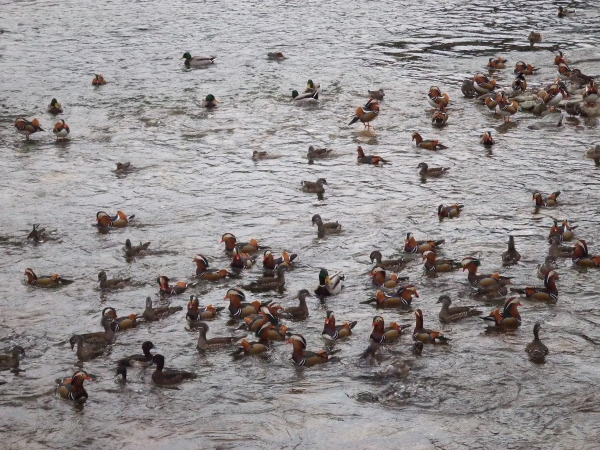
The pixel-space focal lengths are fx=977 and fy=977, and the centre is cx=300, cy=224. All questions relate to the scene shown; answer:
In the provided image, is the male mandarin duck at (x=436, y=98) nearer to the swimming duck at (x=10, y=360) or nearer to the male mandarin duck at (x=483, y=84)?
the male mandarin duck at (x=483, y=84)

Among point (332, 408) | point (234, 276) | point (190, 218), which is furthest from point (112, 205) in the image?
point (332, 408)

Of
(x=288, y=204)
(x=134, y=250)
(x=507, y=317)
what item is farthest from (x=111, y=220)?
(x=507, y=317)

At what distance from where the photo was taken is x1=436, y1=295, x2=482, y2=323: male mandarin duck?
16.0 metres

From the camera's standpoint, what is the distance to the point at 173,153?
24.6 m

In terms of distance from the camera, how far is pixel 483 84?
27.8 m

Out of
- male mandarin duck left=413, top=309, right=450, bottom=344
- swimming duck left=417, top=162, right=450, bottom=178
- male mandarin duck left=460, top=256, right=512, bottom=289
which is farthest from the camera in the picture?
swimming duck left=417, top=162, right=450, bottom=178

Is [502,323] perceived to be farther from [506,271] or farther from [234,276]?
[234,276]

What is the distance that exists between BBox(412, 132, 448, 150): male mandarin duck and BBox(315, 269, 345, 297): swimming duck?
7.76m

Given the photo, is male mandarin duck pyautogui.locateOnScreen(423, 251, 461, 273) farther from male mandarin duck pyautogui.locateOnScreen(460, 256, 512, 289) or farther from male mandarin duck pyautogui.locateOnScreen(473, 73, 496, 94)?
male mandarin duck pyautogui.locateOnScreen(473, 73, 496, 94)

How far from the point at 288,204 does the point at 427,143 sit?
14.9 feet

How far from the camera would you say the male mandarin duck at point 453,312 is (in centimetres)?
1602

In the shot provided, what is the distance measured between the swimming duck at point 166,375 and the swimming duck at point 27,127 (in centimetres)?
1268

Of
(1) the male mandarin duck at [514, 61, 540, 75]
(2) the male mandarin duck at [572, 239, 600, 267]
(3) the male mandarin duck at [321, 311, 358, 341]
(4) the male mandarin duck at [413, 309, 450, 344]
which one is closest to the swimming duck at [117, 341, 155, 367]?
(3) the male mandarin duck at [321, 311, 358, 341]

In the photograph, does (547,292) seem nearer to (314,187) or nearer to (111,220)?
(314,187)
